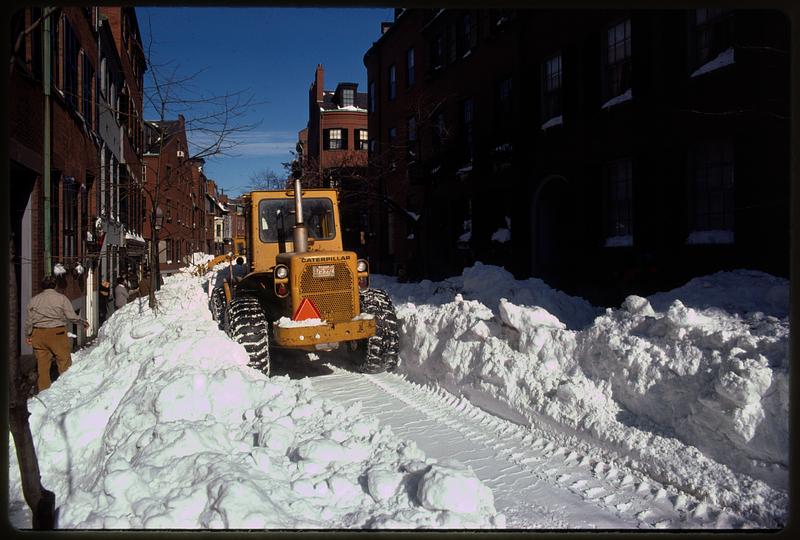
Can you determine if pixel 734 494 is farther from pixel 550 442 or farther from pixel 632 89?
pixel 632 89

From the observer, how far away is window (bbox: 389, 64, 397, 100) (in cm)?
2661

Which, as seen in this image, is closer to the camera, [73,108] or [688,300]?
[688,300]

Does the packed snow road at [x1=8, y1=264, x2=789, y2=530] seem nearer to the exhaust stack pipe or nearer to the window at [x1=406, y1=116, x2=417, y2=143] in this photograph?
the exhaust stack pipe

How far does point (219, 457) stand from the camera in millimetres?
4980

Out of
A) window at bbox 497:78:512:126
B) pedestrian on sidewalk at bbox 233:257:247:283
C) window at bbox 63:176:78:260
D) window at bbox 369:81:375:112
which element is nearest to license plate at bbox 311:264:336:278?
pedestrian on sidewalk at bbox 233:257:247:283

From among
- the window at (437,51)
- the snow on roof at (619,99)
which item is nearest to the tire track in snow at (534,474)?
the snow on roof at (619,99)

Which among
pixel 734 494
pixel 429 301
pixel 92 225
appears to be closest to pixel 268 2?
pixel 734 494

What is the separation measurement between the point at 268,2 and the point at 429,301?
8603mm

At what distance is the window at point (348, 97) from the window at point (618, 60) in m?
23.7

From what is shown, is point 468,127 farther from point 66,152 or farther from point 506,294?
point 66,152

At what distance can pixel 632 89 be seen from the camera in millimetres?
12859

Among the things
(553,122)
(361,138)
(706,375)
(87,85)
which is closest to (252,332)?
(706,375)

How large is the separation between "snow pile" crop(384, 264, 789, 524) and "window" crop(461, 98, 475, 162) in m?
11.4

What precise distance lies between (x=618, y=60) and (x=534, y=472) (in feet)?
35.9
